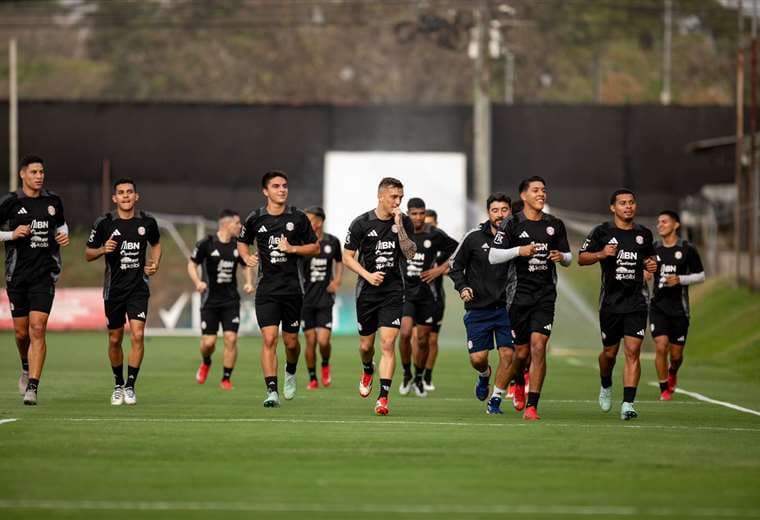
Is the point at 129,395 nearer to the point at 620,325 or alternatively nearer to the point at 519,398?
the point at 519,398

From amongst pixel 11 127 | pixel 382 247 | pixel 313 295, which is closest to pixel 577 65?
pixel 11 127

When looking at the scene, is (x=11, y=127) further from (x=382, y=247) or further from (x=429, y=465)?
(x=429, y=465)

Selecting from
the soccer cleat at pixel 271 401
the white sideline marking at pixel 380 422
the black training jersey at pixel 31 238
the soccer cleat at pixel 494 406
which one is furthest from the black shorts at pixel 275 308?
the soccer cleat at pixel 494 406

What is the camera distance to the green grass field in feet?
32.1

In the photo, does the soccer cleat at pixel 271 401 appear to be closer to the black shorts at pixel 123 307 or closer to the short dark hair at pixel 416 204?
the black shorts at pixel 123 307

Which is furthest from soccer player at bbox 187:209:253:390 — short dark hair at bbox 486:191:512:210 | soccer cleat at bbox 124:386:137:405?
short dark hair at bbox 486:191:512:210

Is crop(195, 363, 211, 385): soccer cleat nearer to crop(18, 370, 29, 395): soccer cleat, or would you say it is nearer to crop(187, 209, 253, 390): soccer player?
crop(187, 209, 253, 390): soccer player

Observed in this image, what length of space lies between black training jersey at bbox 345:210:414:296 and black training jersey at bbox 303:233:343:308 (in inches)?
196

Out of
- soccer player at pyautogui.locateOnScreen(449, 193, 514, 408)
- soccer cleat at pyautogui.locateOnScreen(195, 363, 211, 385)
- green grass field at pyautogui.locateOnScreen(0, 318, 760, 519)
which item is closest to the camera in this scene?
green grass field at pyautogui.locateOnScreen(0, 318, 760, 519)

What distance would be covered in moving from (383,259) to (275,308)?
137cm

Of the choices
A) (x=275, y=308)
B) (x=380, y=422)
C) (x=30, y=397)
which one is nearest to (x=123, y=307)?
(x=30, y=397)

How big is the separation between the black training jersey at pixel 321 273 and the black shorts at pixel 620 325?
19.6ft

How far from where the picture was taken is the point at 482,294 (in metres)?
17.1

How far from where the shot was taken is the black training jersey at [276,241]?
16781 mm
